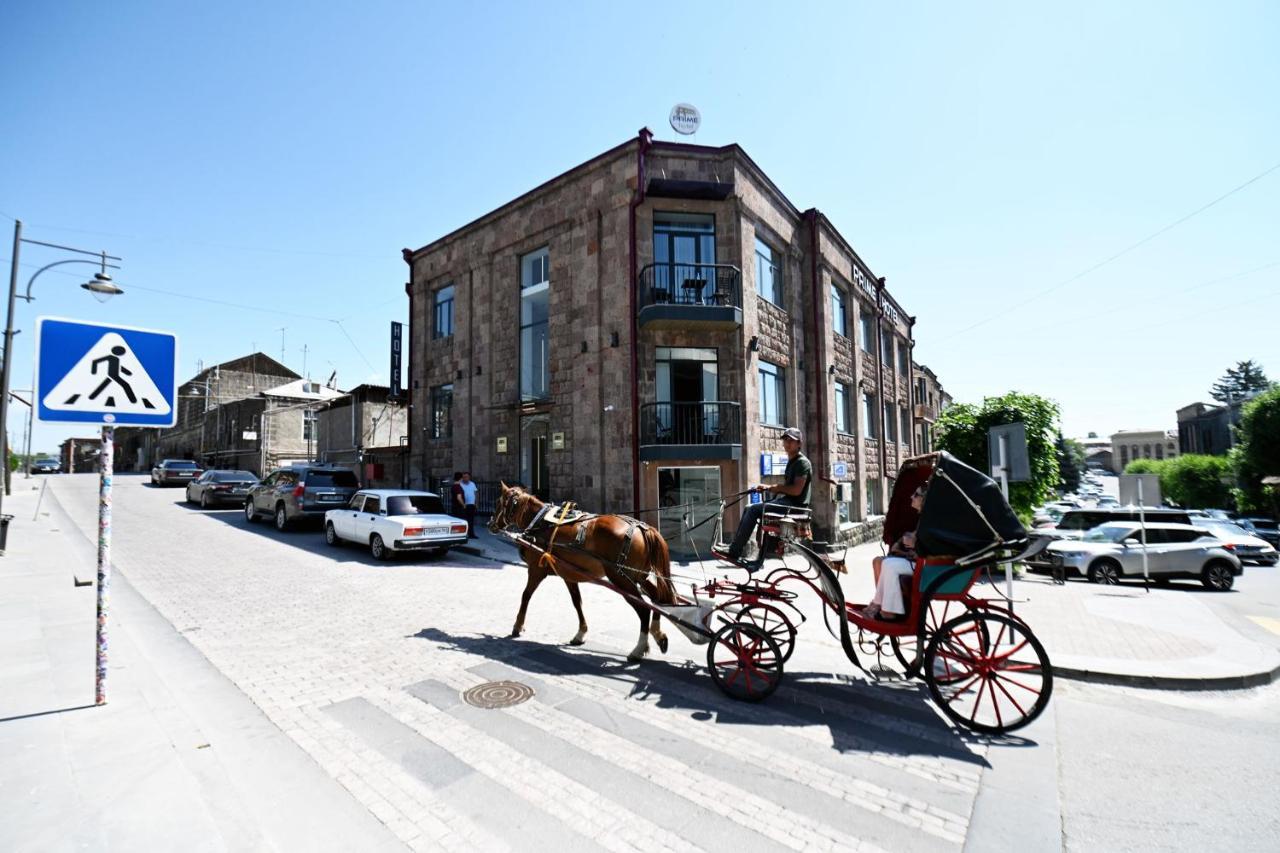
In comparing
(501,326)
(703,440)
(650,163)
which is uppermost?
(650,163)

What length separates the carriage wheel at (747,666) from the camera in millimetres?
5207

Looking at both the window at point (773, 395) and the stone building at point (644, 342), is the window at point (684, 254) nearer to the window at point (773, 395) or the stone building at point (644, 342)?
the stone building at point (644, 342)

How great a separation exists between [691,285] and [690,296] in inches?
12.3

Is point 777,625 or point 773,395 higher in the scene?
point 773,395

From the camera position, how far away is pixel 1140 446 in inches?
4235

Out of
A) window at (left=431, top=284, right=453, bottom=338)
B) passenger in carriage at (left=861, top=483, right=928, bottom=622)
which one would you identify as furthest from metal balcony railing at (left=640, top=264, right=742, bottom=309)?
passenger in carriage at (left=861, top=483, right=928, bottom=622)

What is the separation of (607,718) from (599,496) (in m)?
11.2

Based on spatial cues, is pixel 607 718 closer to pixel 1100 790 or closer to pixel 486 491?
pixel 1100 790

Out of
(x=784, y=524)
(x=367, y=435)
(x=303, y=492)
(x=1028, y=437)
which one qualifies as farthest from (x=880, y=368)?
(x=367, y=435)

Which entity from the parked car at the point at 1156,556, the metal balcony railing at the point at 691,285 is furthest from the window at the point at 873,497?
the metal balcony railing at the point at 691,285

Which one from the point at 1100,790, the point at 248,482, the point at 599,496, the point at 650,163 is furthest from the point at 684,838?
the point at 248,482

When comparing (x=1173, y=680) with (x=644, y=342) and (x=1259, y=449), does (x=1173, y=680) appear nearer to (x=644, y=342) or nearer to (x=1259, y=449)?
(x=644, y=342)

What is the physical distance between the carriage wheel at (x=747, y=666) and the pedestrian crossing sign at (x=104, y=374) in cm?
481

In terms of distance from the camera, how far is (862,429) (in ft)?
79.1
